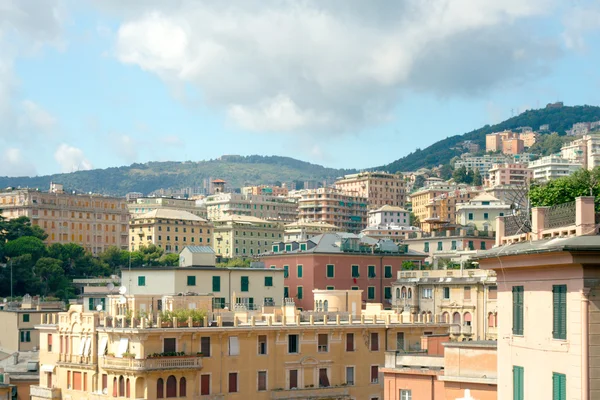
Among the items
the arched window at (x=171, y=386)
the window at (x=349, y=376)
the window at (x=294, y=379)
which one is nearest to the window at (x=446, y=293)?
the window at (x=349, y=376)

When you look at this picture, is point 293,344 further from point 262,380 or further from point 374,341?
point 374,341

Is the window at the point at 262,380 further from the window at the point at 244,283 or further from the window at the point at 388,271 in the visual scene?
the window at the point at 388,271

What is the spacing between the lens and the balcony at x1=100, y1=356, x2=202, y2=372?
61656 mm

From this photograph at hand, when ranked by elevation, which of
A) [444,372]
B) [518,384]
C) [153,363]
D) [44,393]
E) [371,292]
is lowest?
[44,393]

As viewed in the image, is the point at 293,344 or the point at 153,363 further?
the point at 293,344

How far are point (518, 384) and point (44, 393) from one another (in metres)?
53.2

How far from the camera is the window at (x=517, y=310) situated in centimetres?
2286

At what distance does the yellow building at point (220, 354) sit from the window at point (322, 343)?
0.06 m

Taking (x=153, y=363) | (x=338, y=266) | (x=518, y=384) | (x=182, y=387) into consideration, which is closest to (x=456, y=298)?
(x=338, y=266)

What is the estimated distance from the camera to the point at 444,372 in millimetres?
33688

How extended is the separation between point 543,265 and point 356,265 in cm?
8434

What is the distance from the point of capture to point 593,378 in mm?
19531

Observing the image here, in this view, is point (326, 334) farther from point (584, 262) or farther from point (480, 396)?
point (584, 262)

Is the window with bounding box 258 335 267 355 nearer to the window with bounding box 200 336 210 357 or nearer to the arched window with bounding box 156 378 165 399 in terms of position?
the window with bounding box 200 336 210 357
